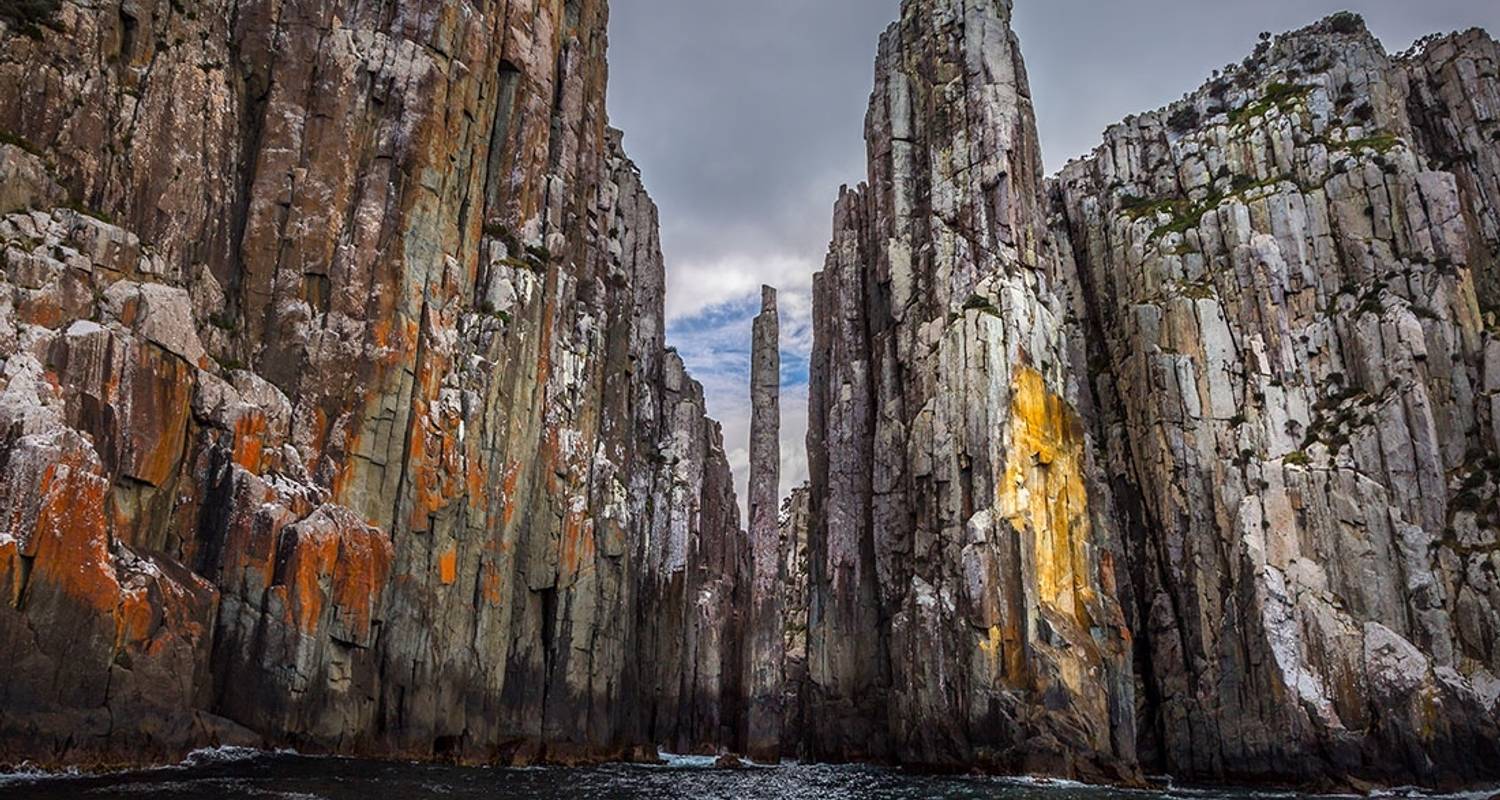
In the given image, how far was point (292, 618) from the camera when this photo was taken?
3550 centimetres

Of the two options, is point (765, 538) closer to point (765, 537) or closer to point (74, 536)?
point (765, 537)

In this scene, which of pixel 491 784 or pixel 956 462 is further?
pixel 956 462

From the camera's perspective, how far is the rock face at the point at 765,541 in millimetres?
73875

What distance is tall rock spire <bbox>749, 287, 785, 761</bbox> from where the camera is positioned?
73875 millimetres

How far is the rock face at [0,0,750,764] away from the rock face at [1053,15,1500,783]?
3317 cm

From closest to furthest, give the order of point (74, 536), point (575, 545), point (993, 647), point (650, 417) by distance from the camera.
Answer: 1. point (74, 536)
2. point (993, 647)
3. point (575, 545)
4. point (650, 417)

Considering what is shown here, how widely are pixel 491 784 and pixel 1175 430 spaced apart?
44.7 metres

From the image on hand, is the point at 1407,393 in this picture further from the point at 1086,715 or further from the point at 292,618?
the point at 292,618

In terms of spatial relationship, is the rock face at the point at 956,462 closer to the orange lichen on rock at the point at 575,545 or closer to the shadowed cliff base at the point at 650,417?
the shadowed cliff base at the point at 650,417

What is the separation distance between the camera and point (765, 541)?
82.5 m

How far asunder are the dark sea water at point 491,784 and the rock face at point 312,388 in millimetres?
2411

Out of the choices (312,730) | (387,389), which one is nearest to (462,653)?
(312,730)

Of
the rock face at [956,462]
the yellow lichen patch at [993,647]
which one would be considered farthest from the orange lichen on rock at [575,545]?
the yellow lichen patch at [993,647]

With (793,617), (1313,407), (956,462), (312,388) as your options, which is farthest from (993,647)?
(793,617)
